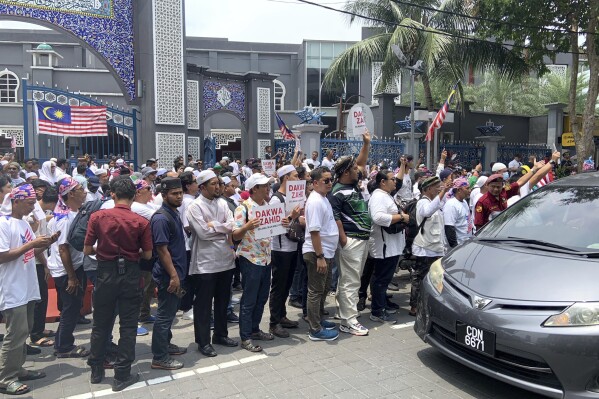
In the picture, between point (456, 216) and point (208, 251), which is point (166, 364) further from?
point (456, 216)

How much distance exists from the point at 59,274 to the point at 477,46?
709 inches

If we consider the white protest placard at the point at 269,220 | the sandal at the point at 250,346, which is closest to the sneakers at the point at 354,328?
the sandal at the point at 250,346

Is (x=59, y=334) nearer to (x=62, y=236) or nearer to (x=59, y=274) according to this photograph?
(x=59, y=274)

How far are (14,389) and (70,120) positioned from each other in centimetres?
1046

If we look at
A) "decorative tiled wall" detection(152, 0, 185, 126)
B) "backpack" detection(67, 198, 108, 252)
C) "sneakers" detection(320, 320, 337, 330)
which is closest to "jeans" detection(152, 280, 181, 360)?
"backpack" detection(67, 198, 108, 252)

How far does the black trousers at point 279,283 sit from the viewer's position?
5.48m

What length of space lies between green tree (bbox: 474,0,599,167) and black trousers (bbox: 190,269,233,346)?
458 inches

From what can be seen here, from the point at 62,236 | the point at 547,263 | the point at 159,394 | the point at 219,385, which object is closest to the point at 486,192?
the point at 547,263

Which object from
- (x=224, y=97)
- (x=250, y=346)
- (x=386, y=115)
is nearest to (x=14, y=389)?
(x=250, y=346)

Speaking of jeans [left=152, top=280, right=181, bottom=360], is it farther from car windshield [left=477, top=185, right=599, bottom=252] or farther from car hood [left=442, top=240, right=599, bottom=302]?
car windshield [left=477, top=185, right=599, bottom=252]

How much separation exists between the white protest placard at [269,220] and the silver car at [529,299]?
1573 mm

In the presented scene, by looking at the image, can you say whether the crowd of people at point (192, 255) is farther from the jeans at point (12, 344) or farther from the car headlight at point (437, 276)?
the car headlight at point (437, 276)

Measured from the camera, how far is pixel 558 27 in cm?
1448

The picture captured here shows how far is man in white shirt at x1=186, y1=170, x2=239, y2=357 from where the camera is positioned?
479cm
